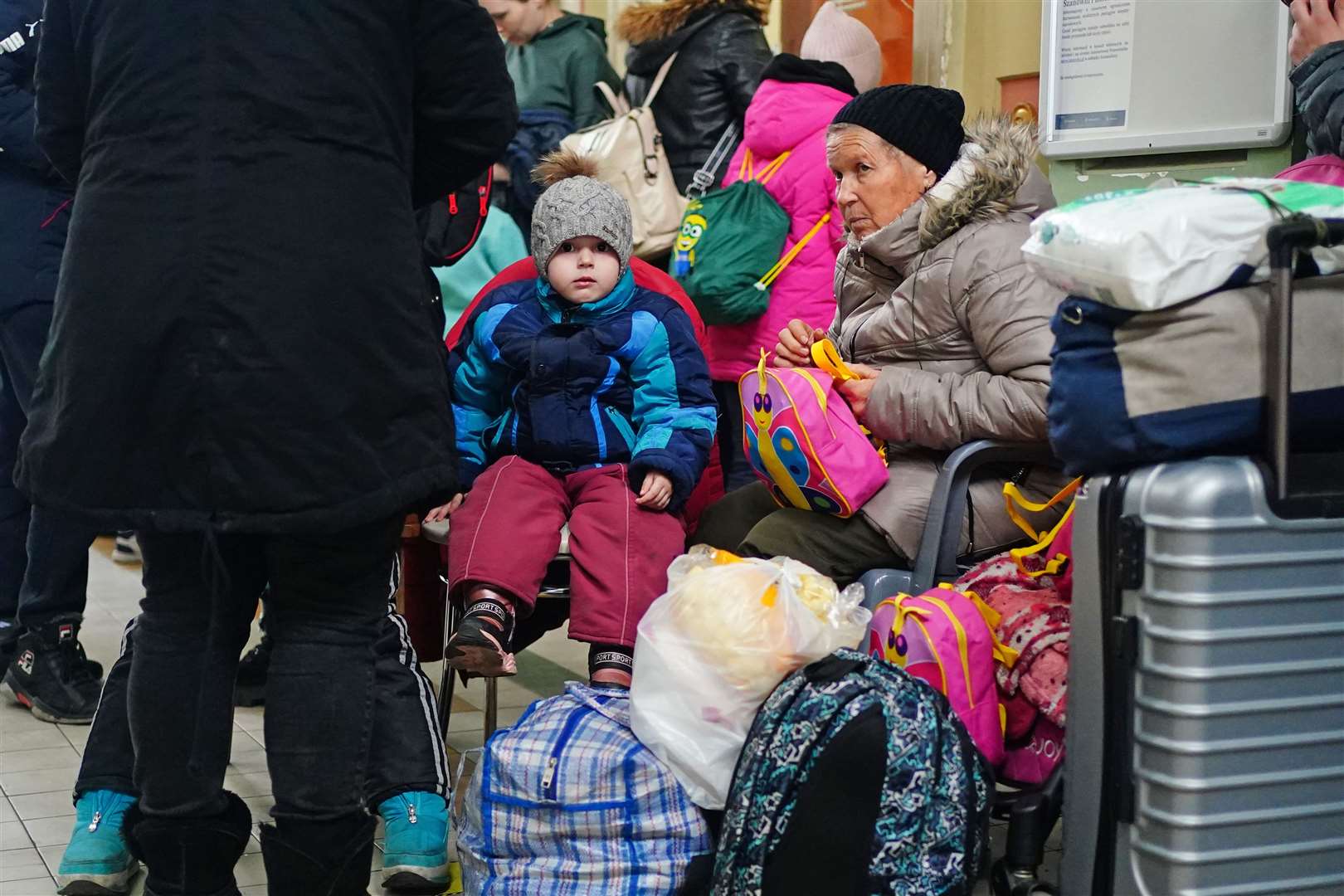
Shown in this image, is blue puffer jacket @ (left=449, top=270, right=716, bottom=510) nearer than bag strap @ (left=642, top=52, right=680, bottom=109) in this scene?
Yes

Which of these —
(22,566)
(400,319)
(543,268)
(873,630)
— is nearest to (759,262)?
(543,268)

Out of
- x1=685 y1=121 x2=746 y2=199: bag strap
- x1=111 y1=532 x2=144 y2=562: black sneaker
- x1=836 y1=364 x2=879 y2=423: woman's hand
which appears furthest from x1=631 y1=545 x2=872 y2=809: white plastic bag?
x1=111 y1=532 x2=144 y2=562: black sneaker

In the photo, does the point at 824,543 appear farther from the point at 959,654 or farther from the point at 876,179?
the point at 876,179

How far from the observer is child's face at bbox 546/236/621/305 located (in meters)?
3.09

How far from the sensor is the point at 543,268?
3.15 metres

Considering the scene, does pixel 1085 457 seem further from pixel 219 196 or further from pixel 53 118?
pixel 53 118

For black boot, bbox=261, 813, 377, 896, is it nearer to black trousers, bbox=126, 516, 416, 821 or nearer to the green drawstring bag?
black trousers, bbox=126, 516, 416, 821

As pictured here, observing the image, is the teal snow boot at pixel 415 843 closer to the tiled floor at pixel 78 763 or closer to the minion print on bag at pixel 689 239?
the tiled floor at pixel 78 763

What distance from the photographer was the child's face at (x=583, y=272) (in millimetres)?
3086

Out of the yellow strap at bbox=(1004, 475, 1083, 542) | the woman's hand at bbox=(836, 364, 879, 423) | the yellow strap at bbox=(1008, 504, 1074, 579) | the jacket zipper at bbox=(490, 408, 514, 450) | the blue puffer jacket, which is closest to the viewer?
the yellow strap at bbox=(1008, 504, 1074, 579)

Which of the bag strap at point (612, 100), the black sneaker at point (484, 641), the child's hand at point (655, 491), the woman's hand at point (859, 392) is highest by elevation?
the bag strap at point (612, 100)

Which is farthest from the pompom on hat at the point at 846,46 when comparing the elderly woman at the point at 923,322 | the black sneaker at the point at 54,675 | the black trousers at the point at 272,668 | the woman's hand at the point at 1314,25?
the black sneaker at the point at 54,675

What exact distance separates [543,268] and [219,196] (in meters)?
1.20

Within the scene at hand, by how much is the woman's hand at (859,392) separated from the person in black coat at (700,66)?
1.57 meters
